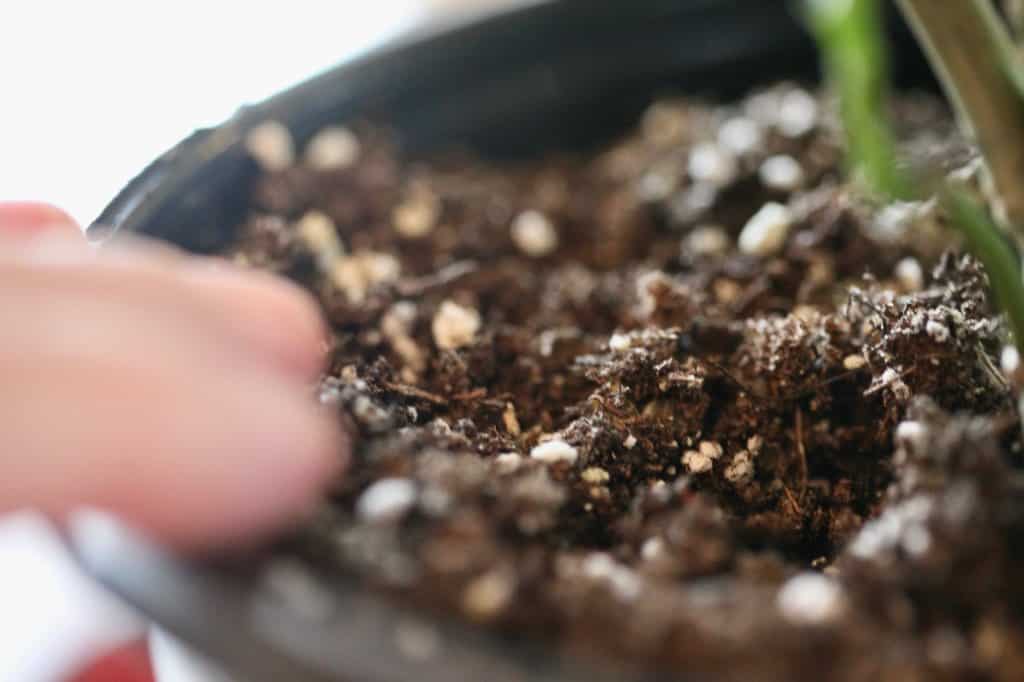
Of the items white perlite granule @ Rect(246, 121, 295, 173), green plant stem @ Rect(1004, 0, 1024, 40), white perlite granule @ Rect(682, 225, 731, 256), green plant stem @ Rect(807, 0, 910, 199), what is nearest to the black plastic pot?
white perlite granule @ Rect(246, 121, 295, 173)

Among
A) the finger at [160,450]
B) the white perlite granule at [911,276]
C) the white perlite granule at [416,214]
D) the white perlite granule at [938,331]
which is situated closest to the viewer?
the finger at [160,450]

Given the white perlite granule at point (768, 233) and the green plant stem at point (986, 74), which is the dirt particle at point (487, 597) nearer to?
the green plant stem at point (986, 74)

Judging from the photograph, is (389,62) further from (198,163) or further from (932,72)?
(932,72)

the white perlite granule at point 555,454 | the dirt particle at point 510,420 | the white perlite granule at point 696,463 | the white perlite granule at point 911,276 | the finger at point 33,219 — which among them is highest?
the finger at point 33,219

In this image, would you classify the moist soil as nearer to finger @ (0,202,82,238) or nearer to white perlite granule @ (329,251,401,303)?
white perlite granule @ (329,251,401,303)

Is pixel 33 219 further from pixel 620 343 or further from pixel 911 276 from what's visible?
pixel 911 276

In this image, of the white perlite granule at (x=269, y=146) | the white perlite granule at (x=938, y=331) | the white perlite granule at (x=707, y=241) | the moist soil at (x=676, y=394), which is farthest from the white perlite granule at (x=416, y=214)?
the white perlite granule at (x=938, y=331)

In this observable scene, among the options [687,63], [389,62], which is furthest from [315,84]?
[687,63]

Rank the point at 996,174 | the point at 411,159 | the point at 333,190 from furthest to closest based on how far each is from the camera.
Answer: the point at 411,159
the point at 333,190
the point at 996,174
